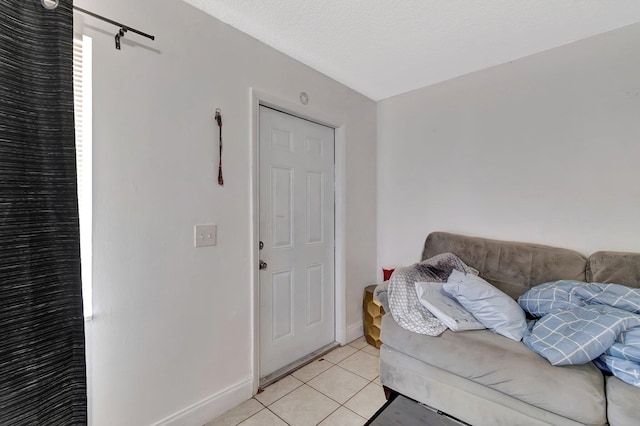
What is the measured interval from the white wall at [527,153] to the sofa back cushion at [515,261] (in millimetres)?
185

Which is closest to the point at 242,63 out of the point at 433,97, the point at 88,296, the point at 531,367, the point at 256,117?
the point at 256,117

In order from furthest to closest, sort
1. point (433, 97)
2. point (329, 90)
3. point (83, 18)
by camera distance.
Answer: point (433, 97)
point (329, 90)
point (83, 18)

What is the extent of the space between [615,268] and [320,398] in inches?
79.2

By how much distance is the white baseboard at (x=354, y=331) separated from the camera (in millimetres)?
2639

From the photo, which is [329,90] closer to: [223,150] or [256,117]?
[256,117]

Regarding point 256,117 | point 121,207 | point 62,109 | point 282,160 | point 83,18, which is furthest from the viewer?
point 282,160

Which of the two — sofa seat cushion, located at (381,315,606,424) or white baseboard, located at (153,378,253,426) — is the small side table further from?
white baseboard, located at (153,378,253,426)

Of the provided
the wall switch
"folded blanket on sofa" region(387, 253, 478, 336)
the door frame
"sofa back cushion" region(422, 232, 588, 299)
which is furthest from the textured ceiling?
"folded blanket on sofa" region(387, 253, 478, 336)

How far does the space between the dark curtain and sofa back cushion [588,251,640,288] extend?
108 inches

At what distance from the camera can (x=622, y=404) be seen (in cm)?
113

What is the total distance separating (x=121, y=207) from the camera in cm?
134

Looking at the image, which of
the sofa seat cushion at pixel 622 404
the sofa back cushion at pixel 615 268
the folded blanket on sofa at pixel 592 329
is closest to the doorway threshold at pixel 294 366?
the folded blanket on sofa at pixel 592 329

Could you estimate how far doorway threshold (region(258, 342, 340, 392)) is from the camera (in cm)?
200

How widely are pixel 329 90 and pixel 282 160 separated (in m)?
0.84
